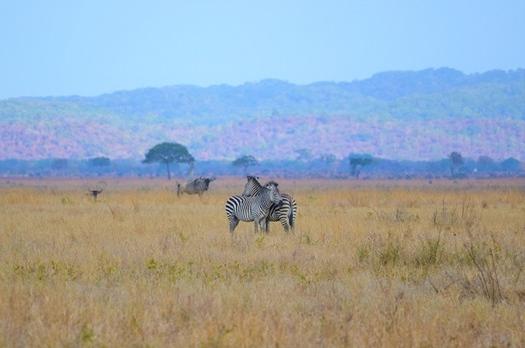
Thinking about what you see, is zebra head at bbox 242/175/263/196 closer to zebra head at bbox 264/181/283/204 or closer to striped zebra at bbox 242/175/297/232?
striped zebra at bbox 242/175/297/232

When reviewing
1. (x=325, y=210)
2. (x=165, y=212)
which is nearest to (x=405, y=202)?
(x=325, y=210)

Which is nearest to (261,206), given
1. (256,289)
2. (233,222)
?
(233,222)

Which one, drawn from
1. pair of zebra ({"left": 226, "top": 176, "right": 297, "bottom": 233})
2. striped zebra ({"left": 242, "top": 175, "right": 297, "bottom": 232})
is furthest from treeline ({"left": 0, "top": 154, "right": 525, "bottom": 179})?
pair of zebra ({"left": 226, "top": 176, "right": 297, "bottom": 233})

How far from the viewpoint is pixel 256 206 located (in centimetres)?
1752

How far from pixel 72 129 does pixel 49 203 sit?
140m

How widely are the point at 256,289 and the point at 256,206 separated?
768cm

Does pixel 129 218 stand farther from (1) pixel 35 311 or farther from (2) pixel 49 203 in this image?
(1) pixel 35 311

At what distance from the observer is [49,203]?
2950 centimetres

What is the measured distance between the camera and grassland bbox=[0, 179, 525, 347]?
307 inches

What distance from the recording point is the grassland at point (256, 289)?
780 centimetres

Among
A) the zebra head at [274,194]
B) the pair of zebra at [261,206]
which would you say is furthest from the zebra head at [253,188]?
the zebra head at [274,194]

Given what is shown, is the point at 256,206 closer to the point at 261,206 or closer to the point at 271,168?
the point at 261,206

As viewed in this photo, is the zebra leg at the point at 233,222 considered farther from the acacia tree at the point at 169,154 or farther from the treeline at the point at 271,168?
the treeline at the point at 271,168

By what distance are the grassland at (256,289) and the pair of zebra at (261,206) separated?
0.38 m
